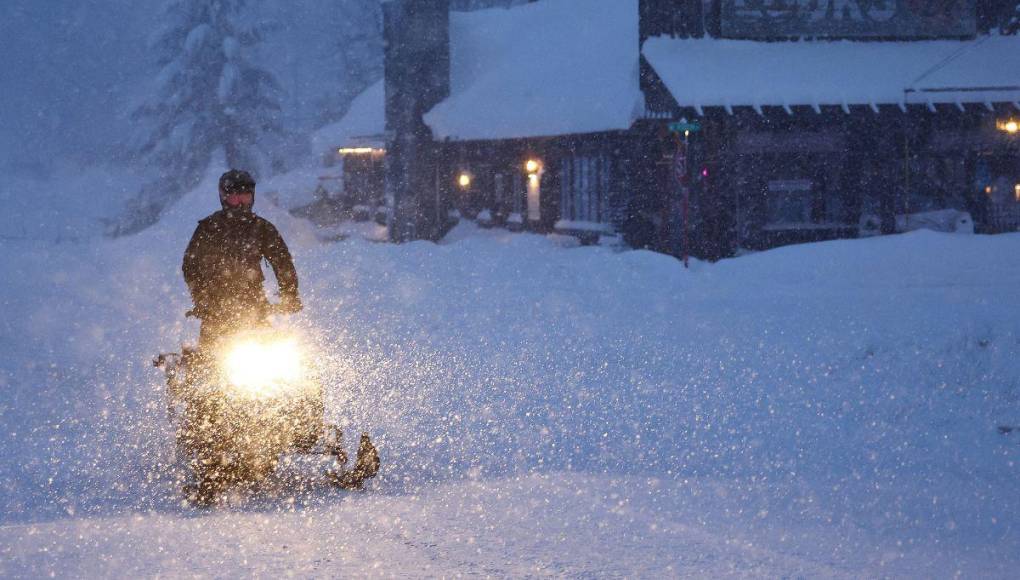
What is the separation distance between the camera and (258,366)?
23.9ft

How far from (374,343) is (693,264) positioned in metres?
11.6

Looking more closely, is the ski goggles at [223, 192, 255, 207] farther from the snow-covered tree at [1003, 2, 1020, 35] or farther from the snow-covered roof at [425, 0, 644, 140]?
the snow-covered tree at [1003, 2, 1020, 35]

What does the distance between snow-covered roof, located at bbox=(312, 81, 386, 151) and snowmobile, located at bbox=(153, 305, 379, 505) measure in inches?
1270

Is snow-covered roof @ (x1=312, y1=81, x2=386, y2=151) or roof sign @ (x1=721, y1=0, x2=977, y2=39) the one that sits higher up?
roof sign @ (x1=721, y1=0, x2=977, y2=39)

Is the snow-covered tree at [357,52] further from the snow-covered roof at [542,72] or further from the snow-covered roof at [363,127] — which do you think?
the snow-covered roof at [542,72]

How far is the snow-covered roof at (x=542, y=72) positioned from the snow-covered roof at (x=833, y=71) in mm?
1899

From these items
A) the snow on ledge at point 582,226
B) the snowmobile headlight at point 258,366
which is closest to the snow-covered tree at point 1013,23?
the snow on ledge at point 582,226

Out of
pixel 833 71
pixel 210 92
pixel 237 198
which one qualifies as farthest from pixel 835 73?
pixel 210 92

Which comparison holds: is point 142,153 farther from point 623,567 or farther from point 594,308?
point 623,567

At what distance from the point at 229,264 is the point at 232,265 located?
0.02 m

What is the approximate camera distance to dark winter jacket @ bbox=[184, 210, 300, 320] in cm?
750

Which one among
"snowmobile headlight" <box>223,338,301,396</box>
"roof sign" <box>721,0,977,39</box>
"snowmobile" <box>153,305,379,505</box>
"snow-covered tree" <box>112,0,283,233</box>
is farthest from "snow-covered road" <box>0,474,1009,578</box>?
"snow-covered tree" <box>112,0,283,233</box>

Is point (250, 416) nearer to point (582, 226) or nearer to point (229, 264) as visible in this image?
point (229, 264)

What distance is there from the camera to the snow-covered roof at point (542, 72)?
29359 mm
